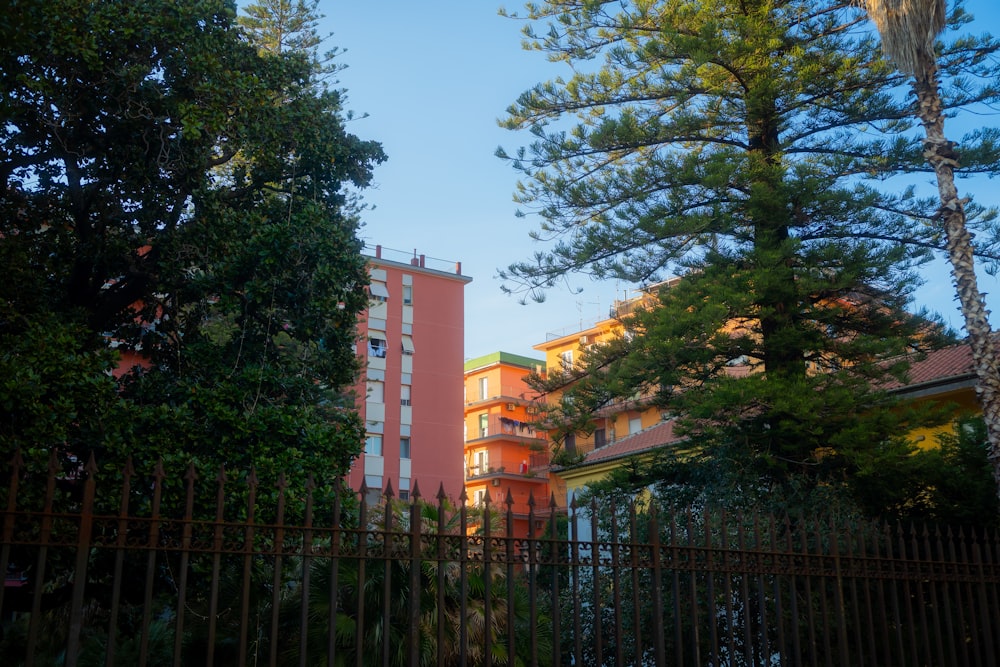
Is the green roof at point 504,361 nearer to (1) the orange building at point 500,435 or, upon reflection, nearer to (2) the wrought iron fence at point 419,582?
(1) the orange building at point 500,435

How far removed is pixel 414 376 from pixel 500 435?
999cm

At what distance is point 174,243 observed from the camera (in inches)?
428

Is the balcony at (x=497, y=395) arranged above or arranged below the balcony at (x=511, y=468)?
above

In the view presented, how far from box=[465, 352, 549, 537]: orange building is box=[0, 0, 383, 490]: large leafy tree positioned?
36.9 metres

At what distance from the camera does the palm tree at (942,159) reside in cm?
917

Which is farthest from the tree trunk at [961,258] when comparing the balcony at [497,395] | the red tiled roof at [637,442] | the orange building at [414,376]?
the balcony at [497,395]

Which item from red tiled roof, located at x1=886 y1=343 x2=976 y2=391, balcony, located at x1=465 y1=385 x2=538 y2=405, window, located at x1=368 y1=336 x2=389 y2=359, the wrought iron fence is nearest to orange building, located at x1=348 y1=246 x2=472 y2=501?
window, located at x1=368 y1=336 x2=389 y2=359

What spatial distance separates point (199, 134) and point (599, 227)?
26.2 feet

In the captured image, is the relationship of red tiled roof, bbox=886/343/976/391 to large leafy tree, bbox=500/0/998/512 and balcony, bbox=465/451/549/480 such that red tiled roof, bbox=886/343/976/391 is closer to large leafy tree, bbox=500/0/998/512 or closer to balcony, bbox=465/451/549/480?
large leafy tree, bbox=500/0/998/512

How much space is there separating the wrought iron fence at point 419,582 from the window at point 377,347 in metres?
26.6

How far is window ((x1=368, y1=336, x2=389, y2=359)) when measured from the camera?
3994 cm

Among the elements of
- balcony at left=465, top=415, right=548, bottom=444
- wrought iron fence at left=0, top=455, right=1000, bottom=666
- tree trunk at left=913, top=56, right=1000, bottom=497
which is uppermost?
balcony at left=465, top=415, right=548, bottom=444

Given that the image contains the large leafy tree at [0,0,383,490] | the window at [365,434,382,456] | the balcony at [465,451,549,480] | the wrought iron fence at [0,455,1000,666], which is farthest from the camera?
the balcony at [465,451,549,480]

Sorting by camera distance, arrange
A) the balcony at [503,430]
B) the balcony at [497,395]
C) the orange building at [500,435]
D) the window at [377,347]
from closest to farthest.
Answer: the window at [377,347] → the orange building at [500,435] → the balcony at [503,430] → the balcony at [497,395]
